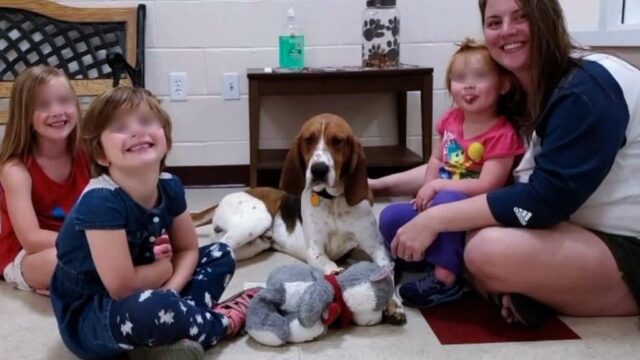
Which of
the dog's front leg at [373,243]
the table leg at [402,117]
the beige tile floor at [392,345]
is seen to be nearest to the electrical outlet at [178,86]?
the table leg at [402,117]

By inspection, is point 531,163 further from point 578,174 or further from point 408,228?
point 408,228

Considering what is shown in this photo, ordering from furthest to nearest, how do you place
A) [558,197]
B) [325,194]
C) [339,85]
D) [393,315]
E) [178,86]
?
[178,86] < [339,85] < [325,194] < [393,315] < [558,197]

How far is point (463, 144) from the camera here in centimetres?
220

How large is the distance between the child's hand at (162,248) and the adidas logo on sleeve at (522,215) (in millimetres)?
965

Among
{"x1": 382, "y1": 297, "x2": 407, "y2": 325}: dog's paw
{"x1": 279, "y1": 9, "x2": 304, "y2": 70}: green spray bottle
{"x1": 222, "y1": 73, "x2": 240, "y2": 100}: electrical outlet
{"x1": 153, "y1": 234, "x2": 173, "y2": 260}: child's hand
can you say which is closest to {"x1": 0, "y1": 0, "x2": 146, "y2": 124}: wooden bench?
{"x1": 222, "y1": 73, "x2": 240, "y2": 100}: electrical outlet

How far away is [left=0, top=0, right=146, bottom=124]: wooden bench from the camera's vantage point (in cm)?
372

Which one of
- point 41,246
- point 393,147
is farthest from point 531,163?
point 393,147

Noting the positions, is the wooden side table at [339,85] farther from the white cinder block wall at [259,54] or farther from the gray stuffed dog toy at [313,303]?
the gray stuffed dog toy at [313,303]

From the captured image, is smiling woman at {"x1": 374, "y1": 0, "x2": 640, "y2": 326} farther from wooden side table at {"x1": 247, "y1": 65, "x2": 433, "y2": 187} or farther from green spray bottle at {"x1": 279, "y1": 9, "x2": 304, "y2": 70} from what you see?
green spray bottle at {"x1": 279, "y1": 9, "x2": 304, "y2": 70}

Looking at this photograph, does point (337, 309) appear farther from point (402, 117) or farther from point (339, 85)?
point (402, 117)

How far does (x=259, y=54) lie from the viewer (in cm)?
397

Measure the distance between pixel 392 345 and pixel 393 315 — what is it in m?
0.14

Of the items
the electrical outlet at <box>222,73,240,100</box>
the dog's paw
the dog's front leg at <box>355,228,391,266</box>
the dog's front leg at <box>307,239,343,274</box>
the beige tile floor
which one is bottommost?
the beige tile floor

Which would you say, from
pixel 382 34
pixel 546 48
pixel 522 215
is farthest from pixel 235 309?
pixel 382 34
